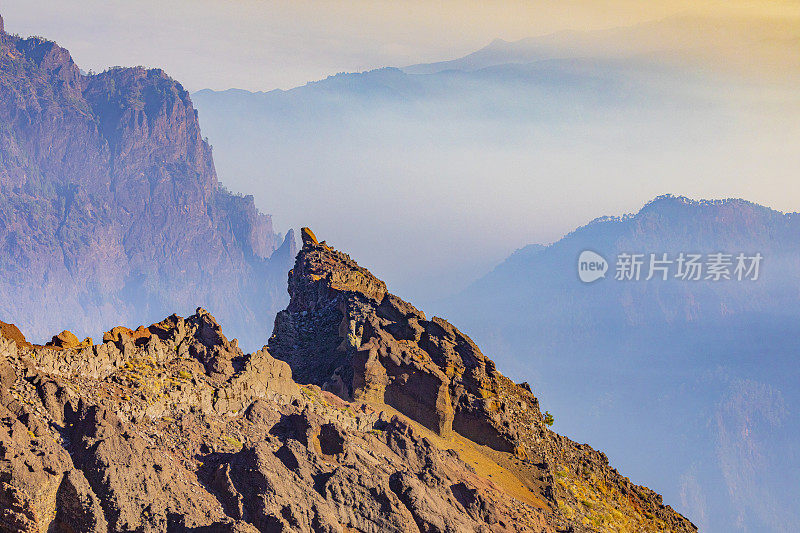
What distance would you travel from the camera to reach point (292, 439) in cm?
4925

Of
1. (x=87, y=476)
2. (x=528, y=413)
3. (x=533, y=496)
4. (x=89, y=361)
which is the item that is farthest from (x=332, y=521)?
(x=528, y=413)

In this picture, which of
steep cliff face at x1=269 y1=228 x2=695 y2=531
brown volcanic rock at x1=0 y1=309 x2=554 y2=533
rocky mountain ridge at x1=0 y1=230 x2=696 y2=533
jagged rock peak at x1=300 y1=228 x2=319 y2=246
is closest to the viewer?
brown volcanic rock at x1=0 y1=309 x2=554 y2=533

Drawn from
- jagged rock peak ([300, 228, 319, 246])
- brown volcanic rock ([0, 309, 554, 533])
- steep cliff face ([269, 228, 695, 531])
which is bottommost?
brown volcanic rock ([0, 309, 554, 533])

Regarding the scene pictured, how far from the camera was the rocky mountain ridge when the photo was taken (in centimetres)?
4031

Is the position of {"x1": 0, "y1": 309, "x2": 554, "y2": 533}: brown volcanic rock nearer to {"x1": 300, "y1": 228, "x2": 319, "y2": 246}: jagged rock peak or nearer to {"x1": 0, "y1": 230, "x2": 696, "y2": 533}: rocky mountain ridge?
{"x1": 0, "y1": 230, "x2": 696, "y2": 533}: rocky mountain ridge

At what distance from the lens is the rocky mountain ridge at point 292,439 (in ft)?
132

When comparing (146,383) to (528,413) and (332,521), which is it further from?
(528,413)

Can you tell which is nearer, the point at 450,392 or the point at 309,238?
the point at 450,392

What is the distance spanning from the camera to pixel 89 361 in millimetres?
48281

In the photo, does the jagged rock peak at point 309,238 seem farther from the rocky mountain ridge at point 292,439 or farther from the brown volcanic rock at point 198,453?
the brown volcanic rock at point 198,453

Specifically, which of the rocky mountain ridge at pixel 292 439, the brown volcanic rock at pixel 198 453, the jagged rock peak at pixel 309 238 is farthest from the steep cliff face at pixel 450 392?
the jagged rock peak at pixel 309 238

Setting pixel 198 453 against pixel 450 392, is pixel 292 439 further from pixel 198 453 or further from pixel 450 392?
pixel 450 392

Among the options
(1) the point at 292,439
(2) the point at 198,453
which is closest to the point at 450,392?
(1) the point at 292,439

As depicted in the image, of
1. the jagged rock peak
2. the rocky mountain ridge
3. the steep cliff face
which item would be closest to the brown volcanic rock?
the rocky mountain ridge
